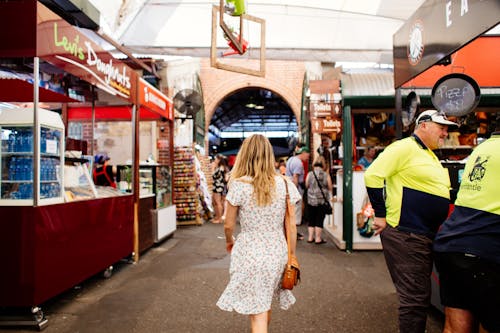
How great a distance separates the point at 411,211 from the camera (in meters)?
2.79

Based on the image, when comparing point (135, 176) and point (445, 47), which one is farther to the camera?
point (135, 176)

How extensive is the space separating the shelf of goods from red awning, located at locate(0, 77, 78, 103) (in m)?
4.31

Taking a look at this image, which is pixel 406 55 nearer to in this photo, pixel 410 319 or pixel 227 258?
pixel 410 319

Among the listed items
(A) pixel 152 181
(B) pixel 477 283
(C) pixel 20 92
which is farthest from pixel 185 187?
(B) pixel 477 283

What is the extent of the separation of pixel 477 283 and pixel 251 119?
94.7 feet

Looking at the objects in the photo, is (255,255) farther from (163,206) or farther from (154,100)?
(163,206)

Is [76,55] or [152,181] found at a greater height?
[76,55]

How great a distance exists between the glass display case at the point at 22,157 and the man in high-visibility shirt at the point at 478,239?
345 cm

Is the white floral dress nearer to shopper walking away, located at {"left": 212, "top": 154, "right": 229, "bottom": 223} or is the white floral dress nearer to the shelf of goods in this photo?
the shelf of goods

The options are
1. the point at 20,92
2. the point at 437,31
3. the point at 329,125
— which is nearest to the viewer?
the point at 437,31

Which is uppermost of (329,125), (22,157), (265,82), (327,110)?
(265,82)

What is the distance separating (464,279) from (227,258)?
16.2 feet

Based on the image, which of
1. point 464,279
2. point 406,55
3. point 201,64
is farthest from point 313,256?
point 201,64

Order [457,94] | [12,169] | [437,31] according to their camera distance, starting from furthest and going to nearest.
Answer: [12,169], [457,94], [437,31]
